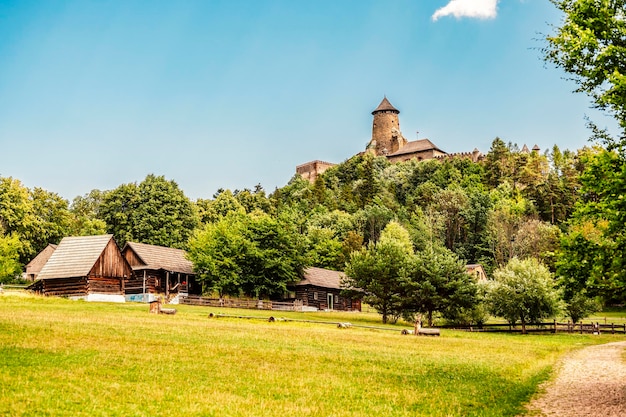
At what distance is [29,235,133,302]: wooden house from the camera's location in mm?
56188

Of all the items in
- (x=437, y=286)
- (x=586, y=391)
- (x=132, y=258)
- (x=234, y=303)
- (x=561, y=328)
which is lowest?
(x=561, y=328)

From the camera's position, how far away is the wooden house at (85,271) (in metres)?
56.2

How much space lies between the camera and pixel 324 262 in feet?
307

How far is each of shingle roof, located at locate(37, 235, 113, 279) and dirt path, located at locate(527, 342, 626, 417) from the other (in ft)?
135

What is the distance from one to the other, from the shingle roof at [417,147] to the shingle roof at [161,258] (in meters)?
95.1

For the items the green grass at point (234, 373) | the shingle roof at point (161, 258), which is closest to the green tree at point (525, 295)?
the green grass at point (234, 373)

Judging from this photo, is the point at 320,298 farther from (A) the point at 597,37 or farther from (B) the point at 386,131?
(B) the point at 386,131

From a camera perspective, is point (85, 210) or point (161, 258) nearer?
point (161, 258)

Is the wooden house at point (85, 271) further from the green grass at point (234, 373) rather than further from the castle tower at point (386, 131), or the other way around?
the castle tower at point (386, 131)

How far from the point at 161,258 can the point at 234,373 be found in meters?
49.5

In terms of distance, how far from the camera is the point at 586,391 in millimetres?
19375

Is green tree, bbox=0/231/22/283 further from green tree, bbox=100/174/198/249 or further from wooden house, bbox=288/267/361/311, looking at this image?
wooden house, bbox=288/267/361/311

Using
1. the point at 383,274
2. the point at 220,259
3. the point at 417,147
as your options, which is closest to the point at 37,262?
the point at 220,259

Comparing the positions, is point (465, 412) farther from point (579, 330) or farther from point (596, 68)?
point (579, 330)
